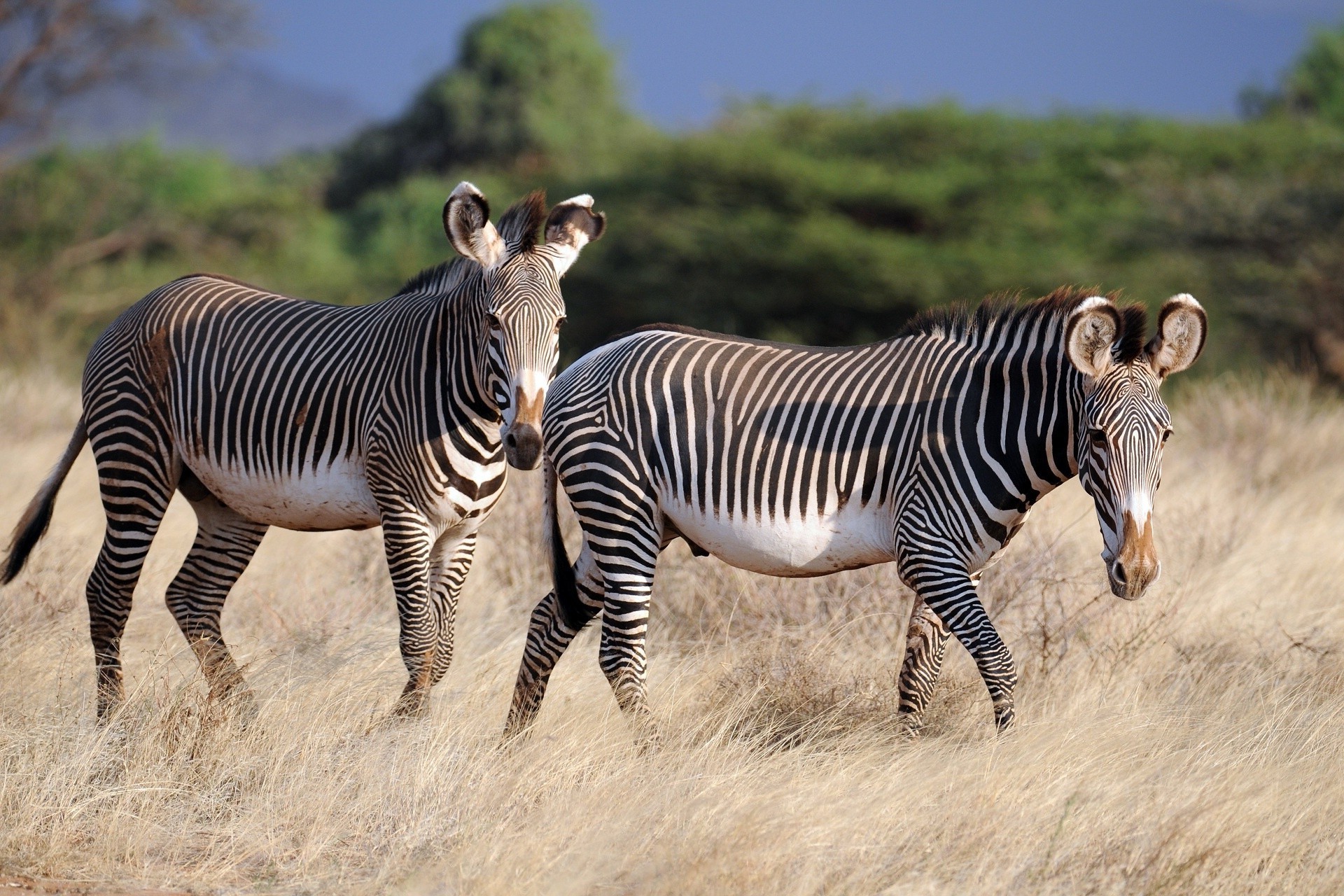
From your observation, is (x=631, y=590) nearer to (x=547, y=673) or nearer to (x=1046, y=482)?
(x=547, y=673)

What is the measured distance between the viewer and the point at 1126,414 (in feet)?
14.7

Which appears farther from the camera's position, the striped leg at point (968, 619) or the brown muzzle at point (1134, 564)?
the striped leg at point (968, 619)

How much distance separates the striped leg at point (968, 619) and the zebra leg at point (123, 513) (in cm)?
314

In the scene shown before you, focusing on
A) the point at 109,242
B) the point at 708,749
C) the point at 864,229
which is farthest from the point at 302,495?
the point at 109,242

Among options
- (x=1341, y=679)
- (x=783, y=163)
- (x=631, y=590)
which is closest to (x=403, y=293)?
(x=631, y=590)

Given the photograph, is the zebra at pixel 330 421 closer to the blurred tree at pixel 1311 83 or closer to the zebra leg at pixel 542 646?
the zebra leg at pixel 542 646

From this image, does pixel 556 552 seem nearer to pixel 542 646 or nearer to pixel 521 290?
pixel 542 646

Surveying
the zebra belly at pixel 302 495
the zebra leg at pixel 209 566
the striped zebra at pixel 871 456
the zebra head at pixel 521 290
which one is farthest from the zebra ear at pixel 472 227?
the zebra leg at pixel 209 566

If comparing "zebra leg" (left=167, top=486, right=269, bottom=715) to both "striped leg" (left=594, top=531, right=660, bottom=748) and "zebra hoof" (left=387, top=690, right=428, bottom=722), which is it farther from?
"striped leg" (left=594, top=531, right=660, bottom=748)

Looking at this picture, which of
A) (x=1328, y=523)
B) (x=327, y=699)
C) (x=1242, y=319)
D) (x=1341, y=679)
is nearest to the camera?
(x=327, y=699)

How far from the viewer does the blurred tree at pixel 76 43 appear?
2120 cm

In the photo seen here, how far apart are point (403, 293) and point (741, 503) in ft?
5.99

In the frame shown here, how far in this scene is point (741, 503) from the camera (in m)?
5.00

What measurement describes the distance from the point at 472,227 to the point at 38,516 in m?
2.37
